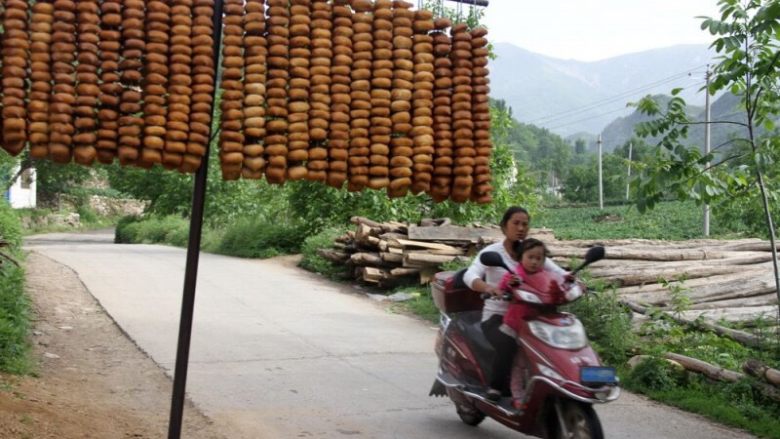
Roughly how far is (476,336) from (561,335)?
870 mm

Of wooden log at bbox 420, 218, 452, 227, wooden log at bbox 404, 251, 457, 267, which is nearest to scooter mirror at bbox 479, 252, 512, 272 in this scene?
wooden log at bbox 404, 251, 457, 267

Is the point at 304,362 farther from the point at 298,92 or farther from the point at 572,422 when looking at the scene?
the point at 298,92

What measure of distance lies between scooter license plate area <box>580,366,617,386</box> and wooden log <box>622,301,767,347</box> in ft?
12.9

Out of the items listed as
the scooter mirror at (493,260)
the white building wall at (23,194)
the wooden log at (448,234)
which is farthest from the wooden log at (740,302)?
the white building wall at (23,194)

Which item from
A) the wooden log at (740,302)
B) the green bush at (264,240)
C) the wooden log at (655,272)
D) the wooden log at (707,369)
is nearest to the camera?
the wooden log at (707,369)

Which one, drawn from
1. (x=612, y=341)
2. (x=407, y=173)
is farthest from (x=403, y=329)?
(x=407, y=173)

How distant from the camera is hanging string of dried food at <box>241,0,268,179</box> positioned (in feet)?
12.1

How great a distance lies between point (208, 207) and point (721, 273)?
20.6 metres

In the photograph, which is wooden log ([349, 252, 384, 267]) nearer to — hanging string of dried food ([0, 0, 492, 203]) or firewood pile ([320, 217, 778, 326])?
firewood pile ([320, 217, 778, 326])

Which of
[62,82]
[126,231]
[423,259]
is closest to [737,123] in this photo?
[62,82]

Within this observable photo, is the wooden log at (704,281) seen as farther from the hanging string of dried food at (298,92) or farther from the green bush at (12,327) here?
the hanging string of dried food at (298,92)

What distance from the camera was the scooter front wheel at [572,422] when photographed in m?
4.67

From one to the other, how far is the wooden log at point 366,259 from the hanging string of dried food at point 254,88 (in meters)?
11.5

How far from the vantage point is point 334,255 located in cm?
1688
